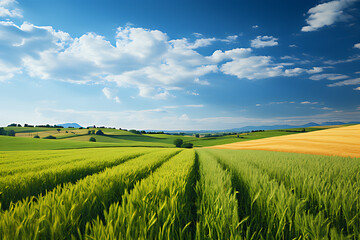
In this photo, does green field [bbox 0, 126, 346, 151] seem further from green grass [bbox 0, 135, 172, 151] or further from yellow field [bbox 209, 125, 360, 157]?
yellow field [bbox 209, 125, 360, 157]

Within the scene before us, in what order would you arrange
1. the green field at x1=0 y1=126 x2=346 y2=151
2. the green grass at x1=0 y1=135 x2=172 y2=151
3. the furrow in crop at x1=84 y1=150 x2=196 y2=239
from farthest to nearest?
1. the green field at x1=0 y1=126 x2=346 y2=151
2. the green grass at x1=0 y1=135 x2=172 y2=151
3. the furrow in crop at x1=84 y1=150 x2=196 y2=239

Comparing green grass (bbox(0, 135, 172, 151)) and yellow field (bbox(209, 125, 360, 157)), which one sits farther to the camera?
green grass (bbox(0, 135, 172, 151))

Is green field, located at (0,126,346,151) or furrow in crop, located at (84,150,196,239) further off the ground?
furrow in crop, located at (84,150,196,239)

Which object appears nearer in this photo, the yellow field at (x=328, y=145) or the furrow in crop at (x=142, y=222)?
the furrow in crop at (x=142, y=222)

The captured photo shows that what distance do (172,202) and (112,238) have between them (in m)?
0.88

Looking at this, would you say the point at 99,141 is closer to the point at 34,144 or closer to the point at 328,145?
the point at 34,144

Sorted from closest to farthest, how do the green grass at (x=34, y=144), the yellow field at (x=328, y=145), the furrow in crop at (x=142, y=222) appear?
the furrow in crop at (x=142, y=222), the yellow field at (x=328, y=145), the green grass at (x=34, y=144)

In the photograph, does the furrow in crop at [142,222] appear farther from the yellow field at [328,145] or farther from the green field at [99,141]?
the green field at [99,141]

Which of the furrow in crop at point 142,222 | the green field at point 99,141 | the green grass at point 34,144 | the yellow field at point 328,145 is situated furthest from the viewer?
the green field at point 99,141

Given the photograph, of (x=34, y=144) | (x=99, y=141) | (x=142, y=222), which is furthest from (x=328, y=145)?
(x=99, y=141)

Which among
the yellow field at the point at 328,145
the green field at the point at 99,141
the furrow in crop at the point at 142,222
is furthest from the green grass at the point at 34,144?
the furrow in crop at the point at 142,222

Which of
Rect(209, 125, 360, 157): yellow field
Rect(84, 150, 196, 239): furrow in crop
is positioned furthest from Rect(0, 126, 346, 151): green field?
Rect(84, 150, 196, 239): furrow in crop

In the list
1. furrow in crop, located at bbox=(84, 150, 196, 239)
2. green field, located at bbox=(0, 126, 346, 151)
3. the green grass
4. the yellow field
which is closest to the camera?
furrow in crop, located at bbox=(84, 150, 196, 239)

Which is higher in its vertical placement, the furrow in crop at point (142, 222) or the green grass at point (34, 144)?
the furrow in crop at point (142, 222)
